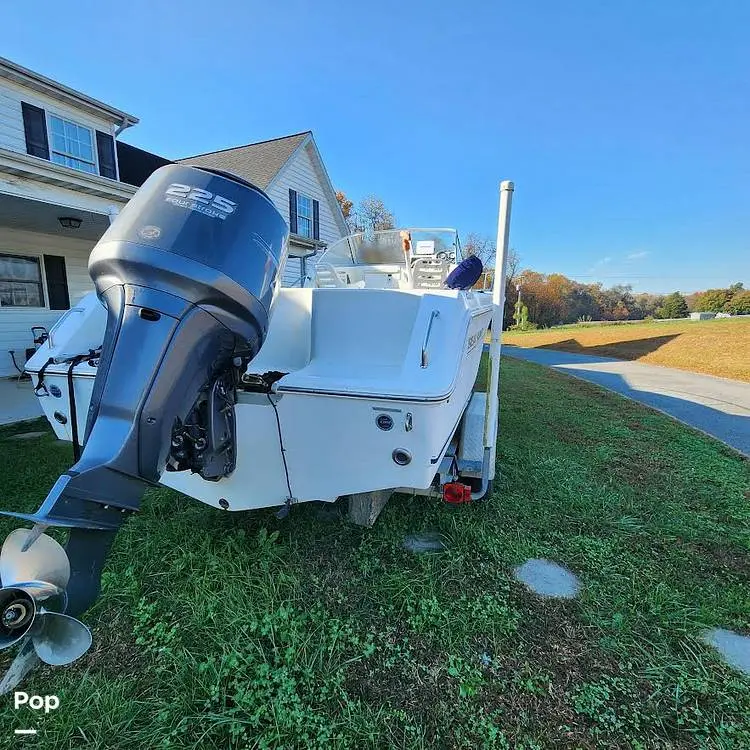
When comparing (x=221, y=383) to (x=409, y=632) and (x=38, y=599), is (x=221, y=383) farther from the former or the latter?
(x=409, y=632)

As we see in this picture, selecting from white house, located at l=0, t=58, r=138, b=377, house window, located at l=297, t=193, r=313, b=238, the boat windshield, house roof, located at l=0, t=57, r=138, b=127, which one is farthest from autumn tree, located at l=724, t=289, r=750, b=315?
white house, located at l=0, t=58, r=138, b=377

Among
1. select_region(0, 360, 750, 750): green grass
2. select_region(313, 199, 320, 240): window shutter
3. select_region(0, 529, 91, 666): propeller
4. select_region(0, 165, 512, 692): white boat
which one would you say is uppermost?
select_region(313, 199, 320, 240): window shutter

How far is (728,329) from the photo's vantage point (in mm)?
17797

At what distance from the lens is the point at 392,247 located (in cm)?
465

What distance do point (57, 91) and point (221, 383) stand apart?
7.91m

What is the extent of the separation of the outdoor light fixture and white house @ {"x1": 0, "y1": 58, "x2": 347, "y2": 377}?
2 cm

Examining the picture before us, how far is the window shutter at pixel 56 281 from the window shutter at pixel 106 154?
199cm

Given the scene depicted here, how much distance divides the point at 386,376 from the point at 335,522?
143 cm

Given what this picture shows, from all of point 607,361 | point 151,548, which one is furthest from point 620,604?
point 607,361

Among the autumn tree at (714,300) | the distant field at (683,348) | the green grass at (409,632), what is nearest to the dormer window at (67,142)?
the green grass at (409,632)

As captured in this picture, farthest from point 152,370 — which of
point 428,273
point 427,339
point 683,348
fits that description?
point 683,348

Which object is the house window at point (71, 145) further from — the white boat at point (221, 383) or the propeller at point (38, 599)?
the propeller at point (38, 599)

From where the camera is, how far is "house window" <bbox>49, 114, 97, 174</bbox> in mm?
6975

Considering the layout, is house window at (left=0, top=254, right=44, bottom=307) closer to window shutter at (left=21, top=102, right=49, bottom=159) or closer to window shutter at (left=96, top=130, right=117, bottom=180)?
window shutter at (left=21, top=102, right=49, bottom=159)
